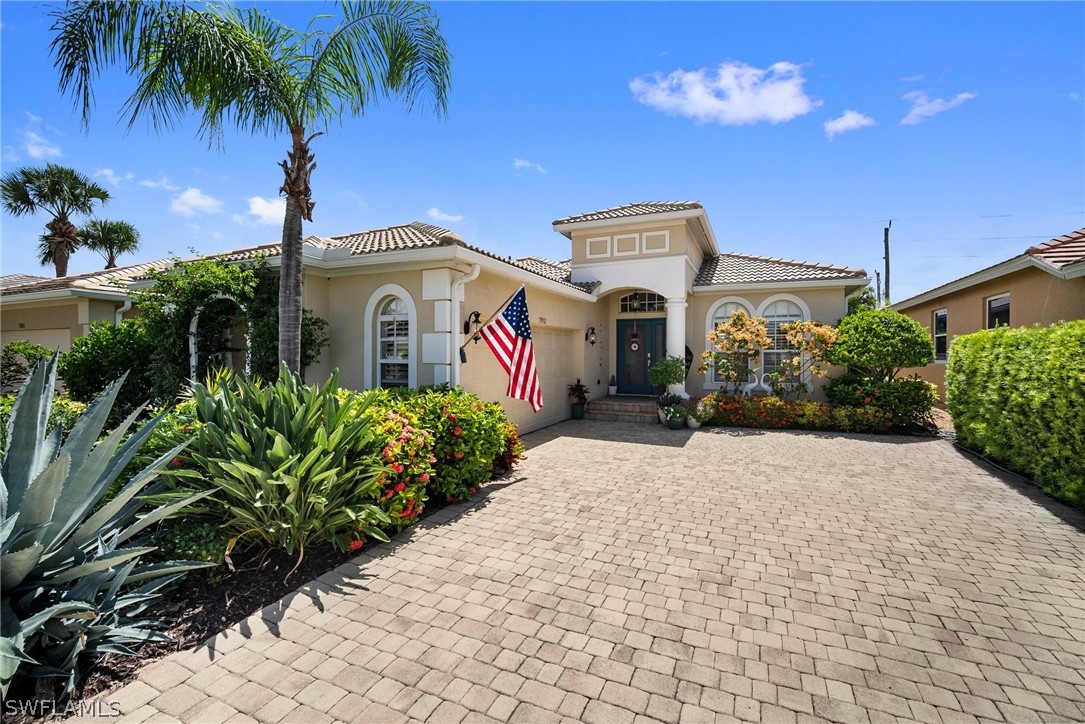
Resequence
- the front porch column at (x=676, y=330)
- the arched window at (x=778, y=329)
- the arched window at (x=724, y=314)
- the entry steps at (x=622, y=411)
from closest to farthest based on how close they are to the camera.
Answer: the entry steps at (x=622, y=411)
the front porch column at (x=676, y=330)
the arched window at (x=778, y=329)
the arched window at (x=724, y=314)

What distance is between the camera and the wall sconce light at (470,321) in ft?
27.3

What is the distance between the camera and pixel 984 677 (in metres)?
2.84

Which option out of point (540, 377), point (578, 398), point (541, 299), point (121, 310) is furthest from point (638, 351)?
point (121, 310)

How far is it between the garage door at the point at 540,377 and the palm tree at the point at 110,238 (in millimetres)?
22116

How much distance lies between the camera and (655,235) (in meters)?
13.3

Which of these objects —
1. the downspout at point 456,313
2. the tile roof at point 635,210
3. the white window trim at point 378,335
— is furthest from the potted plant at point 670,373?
the white window trim at point 378,335

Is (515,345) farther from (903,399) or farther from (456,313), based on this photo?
(903,399)

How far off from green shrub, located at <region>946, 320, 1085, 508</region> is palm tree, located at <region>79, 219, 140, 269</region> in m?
30.8

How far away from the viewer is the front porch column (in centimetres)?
1319

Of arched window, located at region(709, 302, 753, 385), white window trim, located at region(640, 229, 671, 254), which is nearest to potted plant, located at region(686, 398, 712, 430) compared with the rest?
arched window, located at region(709, 302, 753, 385)

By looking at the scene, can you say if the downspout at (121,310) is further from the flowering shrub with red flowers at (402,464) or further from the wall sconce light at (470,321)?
the flowering shrub with red flowers at (402,464)

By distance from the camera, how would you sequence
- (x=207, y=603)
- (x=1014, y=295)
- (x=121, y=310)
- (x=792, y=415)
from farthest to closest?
(x=121, y=310) < (x=792, y=415) < (x=1014, y=295) < (x=207, y=603)

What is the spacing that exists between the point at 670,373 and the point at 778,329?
4141 mm

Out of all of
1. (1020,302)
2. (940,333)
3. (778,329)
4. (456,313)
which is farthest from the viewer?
(940,333)
